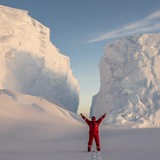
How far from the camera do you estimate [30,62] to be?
5303cm

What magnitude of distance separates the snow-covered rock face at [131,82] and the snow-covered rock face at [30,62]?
637cm

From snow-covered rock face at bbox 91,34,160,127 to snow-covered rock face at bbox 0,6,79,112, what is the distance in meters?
6.37

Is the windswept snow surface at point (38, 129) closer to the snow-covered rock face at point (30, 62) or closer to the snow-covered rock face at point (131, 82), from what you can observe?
the snow-covered rock face at point (30, 62)

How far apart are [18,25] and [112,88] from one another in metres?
18.0

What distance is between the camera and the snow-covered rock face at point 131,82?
164 feet

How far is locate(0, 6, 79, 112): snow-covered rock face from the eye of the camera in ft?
169

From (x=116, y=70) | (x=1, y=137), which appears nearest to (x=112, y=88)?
(x=116, y=70)

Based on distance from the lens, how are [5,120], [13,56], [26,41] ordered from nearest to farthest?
[5,120]
[13,56]
[26,41]

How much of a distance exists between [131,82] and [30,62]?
1572 centimetres

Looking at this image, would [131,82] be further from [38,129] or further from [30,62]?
[38,129]

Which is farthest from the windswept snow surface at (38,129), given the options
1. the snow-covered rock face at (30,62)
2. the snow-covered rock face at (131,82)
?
the snow-covered rock face at (131,82)

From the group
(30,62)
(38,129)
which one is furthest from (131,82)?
(38,129)

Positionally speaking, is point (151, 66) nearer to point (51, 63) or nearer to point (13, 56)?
point (51, 63)

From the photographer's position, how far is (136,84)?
174ft
